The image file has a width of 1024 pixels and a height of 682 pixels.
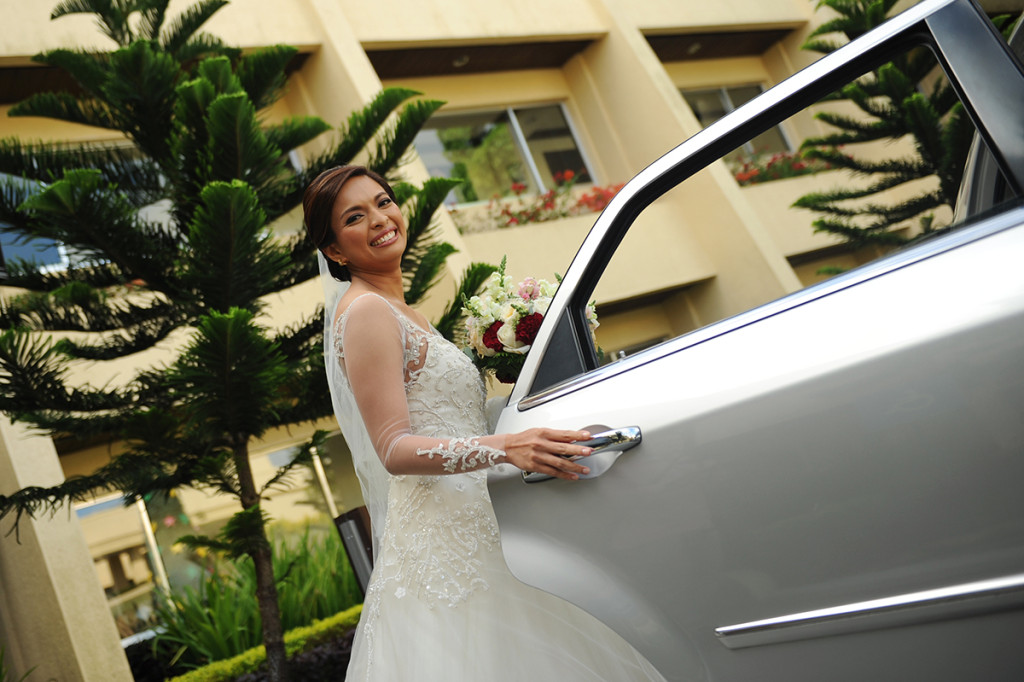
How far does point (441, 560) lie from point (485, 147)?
856 centimetres

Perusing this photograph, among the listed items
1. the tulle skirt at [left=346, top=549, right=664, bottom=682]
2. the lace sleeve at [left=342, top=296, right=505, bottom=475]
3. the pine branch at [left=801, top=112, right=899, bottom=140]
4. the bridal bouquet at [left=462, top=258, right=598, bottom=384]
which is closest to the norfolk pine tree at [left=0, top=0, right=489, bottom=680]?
the bridal bouquet at [left=462, top=258, right=598, bottom=384]

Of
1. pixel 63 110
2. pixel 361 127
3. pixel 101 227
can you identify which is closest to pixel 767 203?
pixel 361 127

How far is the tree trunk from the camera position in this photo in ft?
13.6

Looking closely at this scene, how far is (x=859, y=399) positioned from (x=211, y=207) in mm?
3296

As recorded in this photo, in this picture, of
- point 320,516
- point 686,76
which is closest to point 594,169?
point 686,76

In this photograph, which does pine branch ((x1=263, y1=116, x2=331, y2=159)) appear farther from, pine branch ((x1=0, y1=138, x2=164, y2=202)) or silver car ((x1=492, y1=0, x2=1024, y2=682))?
silver car ((x1=492, y1=0, x2=1024, y2=682))

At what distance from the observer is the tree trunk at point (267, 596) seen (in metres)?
4.13

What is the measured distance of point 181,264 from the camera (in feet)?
14.0

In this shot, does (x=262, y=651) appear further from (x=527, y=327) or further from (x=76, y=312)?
(x=527, y=327)

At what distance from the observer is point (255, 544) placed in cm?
394

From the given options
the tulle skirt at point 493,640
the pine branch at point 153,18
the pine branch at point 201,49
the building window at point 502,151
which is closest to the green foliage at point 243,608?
the pine branch at point 201,49

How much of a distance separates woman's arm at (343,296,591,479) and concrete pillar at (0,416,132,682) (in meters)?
4.53

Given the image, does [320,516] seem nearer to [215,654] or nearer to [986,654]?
[215,654]

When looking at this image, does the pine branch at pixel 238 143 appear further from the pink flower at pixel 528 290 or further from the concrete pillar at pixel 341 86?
the concrete pillar at pixel 341 86
